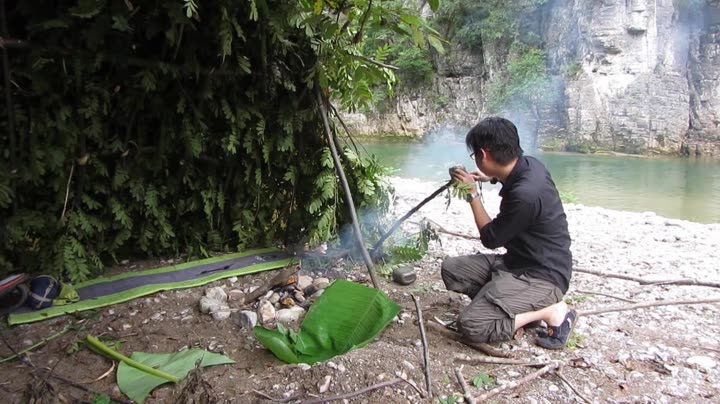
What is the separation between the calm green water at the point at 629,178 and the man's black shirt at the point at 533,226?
18.7ft

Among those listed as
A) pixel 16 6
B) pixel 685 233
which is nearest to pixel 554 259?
pixel 16 6

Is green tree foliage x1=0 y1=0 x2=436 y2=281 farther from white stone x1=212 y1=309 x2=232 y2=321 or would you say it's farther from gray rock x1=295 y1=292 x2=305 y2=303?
white stone x1=212 y1=309 x2=232 y2=321

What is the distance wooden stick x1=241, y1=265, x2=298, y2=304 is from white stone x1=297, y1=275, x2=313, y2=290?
10 centimetres

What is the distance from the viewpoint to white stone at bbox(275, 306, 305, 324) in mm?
2867

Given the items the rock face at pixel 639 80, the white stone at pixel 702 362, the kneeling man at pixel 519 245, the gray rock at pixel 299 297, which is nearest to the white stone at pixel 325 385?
the kneeling man at pixel 519 245

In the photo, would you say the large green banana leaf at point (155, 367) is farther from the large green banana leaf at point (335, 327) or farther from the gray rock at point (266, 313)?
the gray rock at point (266, 313)

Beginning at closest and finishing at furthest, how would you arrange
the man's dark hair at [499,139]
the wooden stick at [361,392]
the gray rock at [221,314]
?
1. the wooden stick at [361,392]
2. the man's dark hair at [499,139]
3. the gray rock at [221,314]

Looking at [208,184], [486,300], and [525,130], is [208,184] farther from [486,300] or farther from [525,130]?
[525,130]

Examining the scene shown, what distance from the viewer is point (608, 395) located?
6.98ft

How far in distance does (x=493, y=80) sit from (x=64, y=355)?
27.2 metres

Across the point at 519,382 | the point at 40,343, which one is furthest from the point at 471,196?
the point at 40,343

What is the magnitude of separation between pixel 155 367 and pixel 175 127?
1760 millimetres

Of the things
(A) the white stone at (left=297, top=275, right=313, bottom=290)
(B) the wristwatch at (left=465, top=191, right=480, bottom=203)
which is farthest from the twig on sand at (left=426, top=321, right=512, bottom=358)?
(A) the white stone at (left=297, top=275, right=313, bottom=290)

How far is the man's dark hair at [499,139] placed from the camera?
8.54 ft
